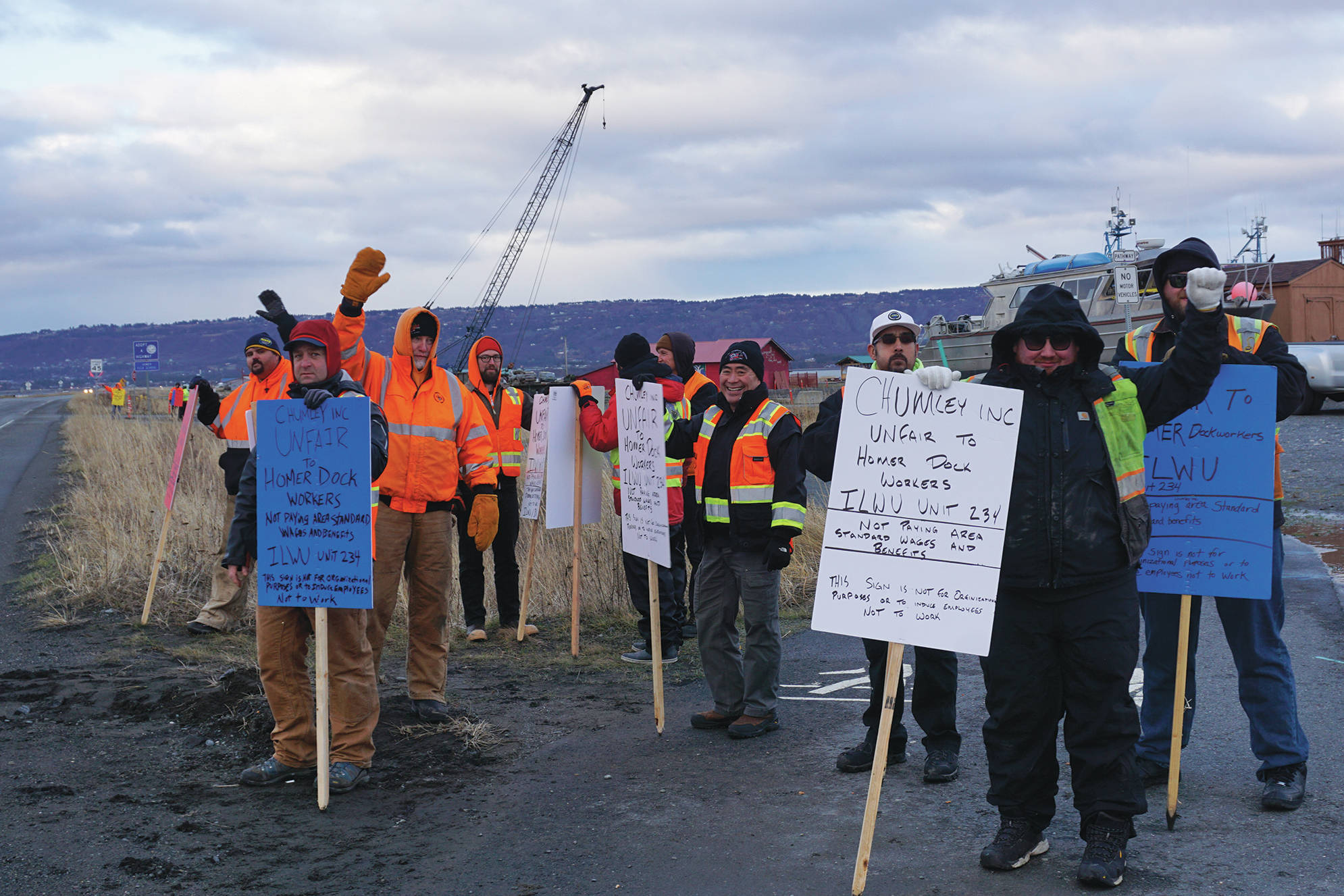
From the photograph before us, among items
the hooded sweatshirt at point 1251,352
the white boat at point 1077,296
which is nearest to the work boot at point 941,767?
the hooded sweatshirt at point 1251,352

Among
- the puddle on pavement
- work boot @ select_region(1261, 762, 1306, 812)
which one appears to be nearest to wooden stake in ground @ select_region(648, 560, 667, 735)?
work boot @ select_region(1261, 762, 1306, 812)

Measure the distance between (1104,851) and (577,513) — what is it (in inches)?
195

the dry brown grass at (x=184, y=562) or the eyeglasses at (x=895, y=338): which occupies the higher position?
the eyeglasses at (x=895, y=338)

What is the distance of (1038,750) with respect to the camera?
412 cm

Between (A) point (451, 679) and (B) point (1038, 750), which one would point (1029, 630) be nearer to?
(B) point (1038, 750)

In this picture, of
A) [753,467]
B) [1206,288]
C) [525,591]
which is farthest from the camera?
[525,591]

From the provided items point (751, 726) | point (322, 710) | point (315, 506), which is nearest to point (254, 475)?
point (315, 506)

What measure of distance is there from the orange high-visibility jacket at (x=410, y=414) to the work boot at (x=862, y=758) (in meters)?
2.63

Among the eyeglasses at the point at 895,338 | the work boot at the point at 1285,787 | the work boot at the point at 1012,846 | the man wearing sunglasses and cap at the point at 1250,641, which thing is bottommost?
the work boot at the point at 1012,846

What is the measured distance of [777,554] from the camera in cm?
562

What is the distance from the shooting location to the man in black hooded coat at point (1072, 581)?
3918 mm

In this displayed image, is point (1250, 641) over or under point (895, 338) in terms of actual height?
under

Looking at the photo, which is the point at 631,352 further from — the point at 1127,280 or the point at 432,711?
the point at 1127,280

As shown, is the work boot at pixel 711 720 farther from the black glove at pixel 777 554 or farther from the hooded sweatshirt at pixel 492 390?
the hooded sweatshirt at pixel 492 390
